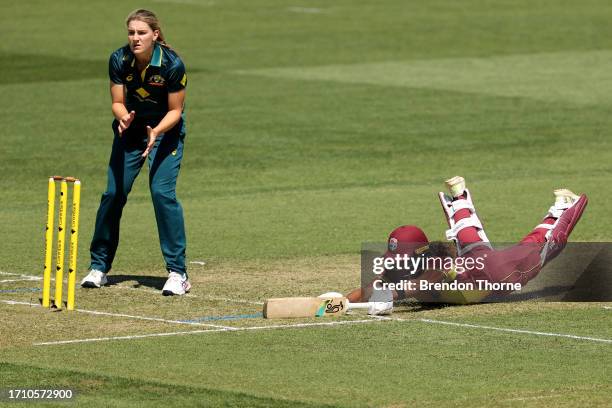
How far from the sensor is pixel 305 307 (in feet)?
38.7

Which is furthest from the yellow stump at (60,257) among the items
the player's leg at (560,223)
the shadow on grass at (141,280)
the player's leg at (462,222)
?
the player's leg at (560,223)

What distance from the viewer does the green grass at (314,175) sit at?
9.98m

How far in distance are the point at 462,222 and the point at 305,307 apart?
1628 mm

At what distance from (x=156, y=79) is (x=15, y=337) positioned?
2845 millimetres

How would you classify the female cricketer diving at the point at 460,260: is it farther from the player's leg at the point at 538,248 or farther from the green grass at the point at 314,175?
the green grass at the point at 314,175

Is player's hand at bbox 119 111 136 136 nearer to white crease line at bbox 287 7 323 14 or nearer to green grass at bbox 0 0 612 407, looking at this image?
green grass at bbox 0 0 612 407

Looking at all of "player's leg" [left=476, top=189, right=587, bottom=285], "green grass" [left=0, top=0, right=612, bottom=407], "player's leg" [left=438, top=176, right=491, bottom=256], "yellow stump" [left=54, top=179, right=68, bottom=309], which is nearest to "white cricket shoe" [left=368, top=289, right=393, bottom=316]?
"green grass" [left=0, top=0, right=612, bottom=407]

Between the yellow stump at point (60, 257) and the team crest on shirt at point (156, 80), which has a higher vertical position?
the team crest on shirt at point (156, 80)

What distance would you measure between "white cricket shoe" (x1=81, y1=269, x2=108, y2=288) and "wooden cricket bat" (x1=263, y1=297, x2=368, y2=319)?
2.10 m

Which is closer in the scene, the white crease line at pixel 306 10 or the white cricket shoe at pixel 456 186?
the white cricket shoe at pixel 456 186

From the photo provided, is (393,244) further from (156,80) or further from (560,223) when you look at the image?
(156,80)

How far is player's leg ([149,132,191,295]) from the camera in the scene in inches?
514

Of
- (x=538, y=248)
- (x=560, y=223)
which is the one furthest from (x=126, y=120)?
(x=560, y=223)

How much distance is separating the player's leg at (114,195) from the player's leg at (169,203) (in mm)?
247
